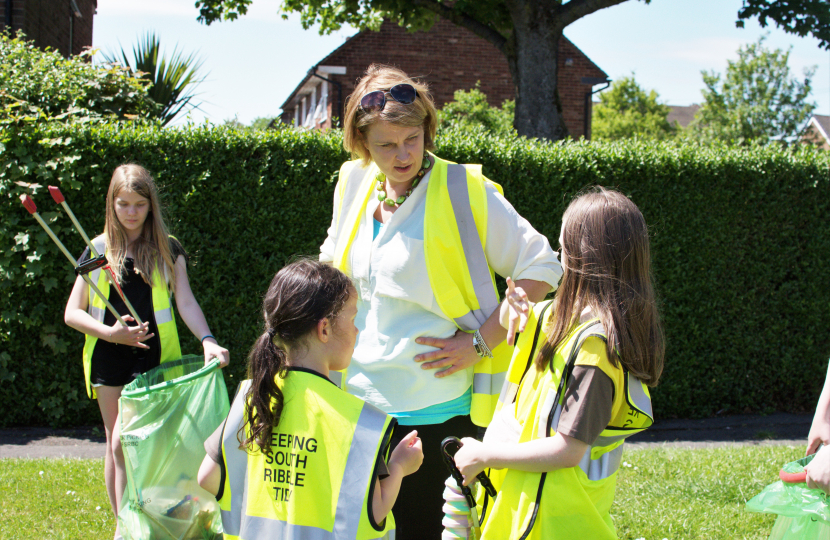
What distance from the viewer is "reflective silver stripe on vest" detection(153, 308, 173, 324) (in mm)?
3373

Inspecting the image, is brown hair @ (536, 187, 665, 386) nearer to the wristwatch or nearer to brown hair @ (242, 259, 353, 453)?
the wristwatch

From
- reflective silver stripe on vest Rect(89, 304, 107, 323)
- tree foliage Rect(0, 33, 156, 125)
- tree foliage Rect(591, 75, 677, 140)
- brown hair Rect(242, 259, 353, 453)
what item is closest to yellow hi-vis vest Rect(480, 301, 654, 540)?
brown hair Rect(242, 259, 353, 453)

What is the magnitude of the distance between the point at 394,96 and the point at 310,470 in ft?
3.91

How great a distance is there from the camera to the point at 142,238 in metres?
3.48

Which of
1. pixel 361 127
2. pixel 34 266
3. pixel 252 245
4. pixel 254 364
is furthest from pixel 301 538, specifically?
pixel 34 266

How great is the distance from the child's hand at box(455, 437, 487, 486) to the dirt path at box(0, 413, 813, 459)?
4209 mm

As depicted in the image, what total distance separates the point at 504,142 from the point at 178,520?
14.2 feet

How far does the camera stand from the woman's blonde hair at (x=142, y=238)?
11.1 ft

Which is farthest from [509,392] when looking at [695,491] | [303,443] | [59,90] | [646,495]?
[59,90]

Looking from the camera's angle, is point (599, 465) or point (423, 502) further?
point (423, 502)

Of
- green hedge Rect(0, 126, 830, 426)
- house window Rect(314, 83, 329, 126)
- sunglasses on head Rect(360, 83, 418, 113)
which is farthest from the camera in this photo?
house window Rect(314, 83, 329, 126)

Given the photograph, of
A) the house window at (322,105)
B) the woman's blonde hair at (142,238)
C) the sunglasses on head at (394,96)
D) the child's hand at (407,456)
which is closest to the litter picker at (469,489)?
the child's hand at (407,456)

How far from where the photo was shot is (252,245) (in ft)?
18.7

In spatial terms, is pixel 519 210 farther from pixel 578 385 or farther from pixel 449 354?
pixel 578 385
